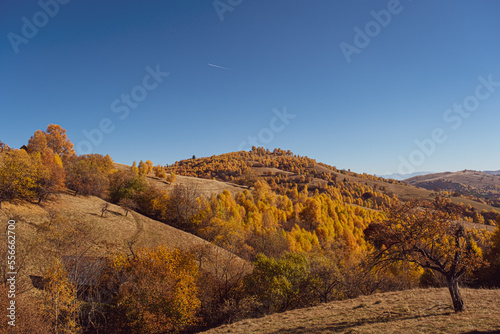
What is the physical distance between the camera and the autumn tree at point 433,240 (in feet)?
57.4

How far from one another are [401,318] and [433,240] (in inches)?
269

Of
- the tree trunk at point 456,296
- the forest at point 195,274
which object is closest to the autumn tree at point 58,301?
the forest at point 195,274

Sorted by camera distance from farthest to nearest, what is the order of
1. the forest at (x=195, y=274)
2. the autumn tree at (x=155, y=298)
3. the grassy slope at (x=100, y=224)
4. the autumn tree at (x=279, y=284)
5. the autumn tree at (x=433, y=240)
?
the grassy slope at (x=100, y=224), the autumn tree at (x=279, y=284), the autumn tree at (x=155, y=298), the forest at (x=195, y=274), the autumn tree at (x=433, y=240)

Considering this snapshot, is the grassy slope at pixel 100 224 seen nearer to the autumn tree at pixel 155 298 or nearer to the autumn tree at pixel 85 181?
the autumn tree at pixel 85 181

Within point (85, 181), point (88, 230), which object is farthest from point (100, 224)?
point (85, 181)

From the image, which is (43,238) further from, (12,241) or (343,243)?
(343,243)

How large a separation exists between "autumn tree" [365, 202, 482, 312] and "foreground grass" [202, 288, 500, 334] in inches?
81.8

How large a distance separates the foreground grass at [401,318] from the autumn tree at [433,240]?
81.8 inches

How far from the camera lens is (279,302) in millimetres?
36875

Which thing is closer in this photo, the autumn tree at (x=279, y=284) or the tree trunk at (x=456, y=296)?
the tree trunk at (x=456, y=296)

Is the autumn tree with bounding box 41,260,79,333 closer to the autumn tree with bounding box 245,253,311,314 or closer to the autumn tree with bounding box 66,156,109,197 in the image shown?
the autumn tree with bounding box 245,253,311,314

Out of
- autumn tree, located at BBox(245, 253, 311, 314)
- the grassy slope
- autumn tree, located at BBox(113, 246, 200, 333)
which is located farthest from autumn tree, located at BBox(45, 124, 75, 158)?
autumn tree, located at BBox(245, 253, 311, 314)

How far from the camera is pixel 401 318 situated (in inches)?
705

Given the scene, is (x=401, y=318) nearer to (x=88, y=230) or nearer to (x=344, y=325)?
(x=344, y=325)
